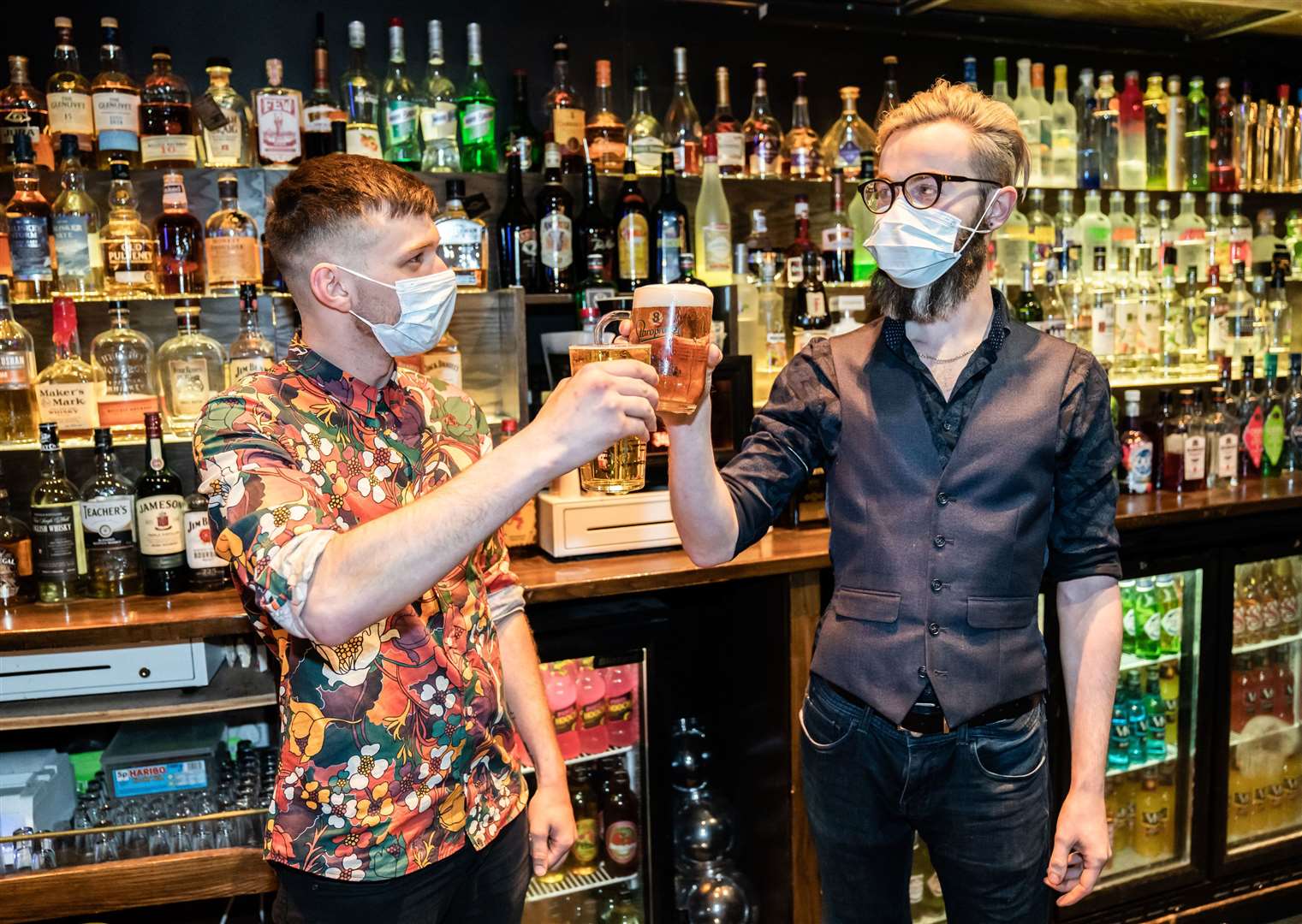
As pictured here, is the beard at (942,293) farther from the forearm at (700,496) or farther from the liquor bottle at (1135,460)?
the liquor bottle at (1135,460)

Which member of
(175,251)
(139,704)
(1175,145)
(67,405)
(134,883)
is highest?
(1175,145)

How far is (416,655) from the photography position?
51.2 inches

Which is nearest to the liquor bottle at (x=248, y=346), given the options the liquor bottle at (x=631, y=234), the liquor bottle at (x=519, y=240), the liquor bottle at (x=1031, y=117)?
the liquor bottle at (x=519, y=240)

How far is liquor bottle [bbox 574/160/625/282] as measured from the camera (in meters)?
2.73

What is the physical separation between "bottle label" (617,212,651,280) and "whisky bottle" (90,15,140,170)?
47.6 inches

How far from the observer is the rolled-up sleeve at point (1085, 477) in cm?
152

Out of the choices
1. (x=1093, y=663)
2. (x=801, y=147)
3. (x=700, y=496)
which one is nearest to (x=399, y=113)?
(x=801, y=147)

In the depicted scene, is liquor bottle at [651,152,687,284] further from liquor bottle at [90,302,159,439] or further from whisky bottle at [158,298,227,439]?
liquor bottle at [90,302,159,439]

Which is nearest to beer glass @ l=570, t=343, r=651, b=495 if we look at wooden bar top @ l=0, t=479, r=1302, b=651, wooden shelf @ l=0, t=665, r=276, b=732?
wooden bar top @ l=0, t=479, r=1302, b=651

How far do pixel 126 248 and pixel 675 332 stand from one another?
5.71 ft

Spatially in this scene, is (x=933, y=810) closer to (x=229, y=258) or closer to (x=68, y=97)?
(x=229, y=258)

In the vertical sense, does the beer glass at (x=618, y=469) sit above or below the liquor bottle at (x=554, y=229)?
below

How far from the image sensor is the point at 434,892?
1.33m

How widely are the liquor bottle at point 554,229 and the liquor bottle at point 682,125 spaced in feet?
1.24
